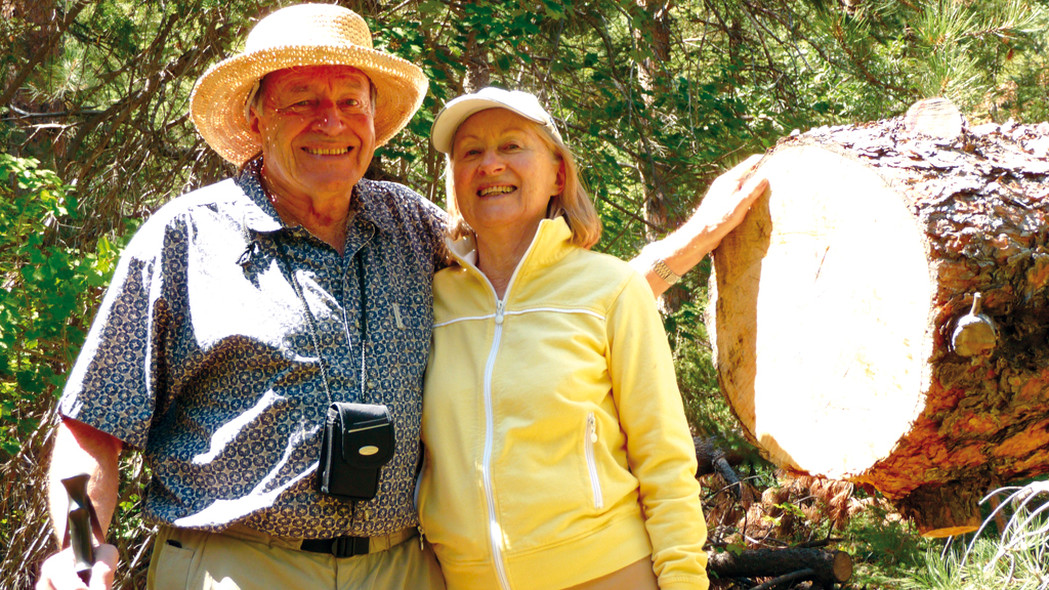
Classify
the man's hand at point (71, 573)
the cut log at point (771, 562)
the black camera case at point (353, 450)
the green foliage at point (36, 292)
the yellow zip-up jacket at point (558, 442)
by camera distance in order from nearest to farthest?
the man's hand at point (71, 573) < the black camera case at point (353, 450) < the yellow zip-up jacket at point (558, 442) < the green foliage at point (36, 292) < the cut log at point (771, 562)

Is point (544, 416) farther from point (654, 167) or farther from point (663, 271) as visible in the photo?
point (654, 167)

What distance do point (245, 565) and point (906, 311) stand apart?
1549 millimetres

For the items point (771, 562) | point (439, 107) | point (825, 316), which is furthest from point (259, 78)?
point (771, 562)

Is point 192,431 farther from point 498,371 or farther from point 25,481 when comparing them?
point 25,481

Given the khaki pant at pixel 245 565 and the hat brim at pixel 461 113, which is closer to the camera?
the khaki pant at pixel 245 565

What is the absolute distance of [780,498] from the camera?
5.44m

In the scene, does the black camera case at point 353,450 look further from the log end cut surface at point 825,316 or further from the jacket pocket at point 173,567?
the log end cut surface at point 825,316

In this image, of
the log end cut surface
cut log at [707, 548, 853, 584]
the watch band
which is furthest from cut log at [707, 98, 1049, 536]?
cut log at [707, 548, 853, 584]

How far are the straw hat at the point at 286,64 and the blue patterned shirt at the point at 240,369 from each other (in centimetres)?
30

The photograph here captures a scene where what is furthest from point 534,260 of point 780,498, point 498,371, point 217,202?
point 780,498

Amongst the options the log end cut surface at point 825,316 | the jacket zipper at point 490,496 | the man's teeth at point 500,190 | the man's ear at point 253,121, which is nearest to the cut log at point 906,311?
the log end cut surface at point 825,316

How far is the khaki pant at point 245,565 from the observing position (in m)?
1.73

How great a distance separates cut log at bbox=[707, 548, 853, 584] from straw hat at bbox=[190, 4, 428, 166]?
3372 millimetres

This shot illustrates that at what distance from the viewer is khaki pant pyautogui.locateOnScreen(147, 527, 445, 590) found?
5.67 feet
